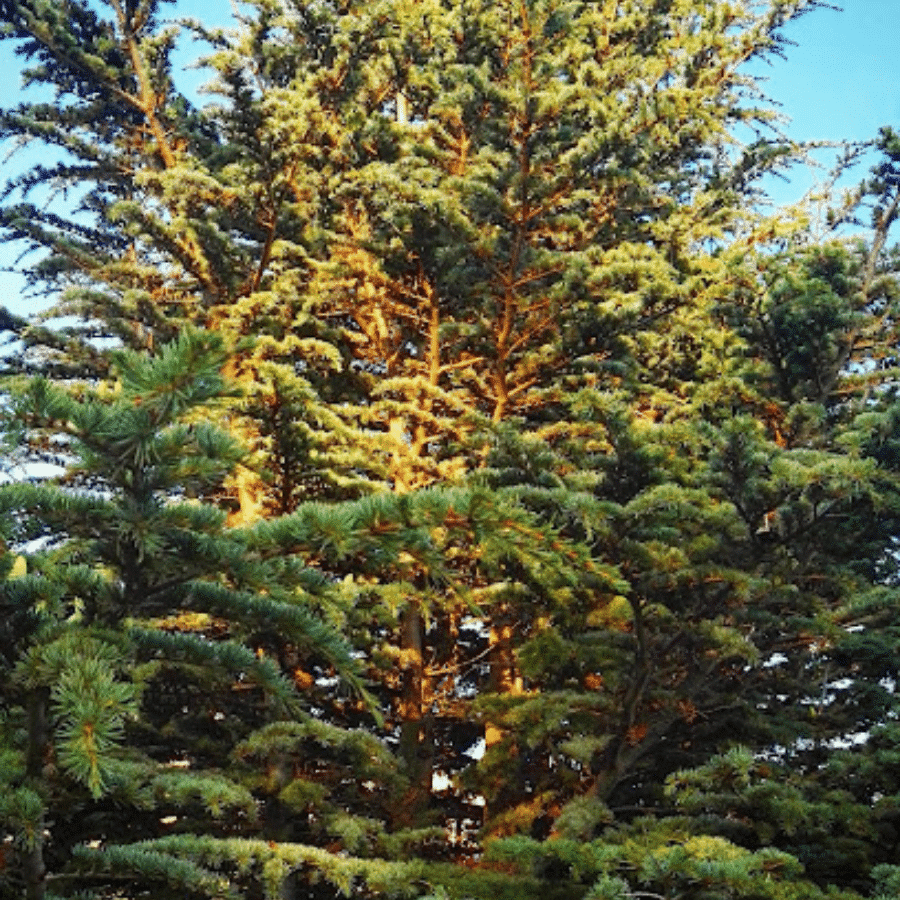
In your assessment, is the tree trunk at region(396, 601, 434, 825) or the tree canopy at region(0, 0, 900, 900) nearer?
the tree canopy at region(0, 0, 900, 900)

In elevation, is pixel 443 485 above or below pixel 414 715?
above

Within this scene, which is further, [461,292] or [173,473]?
[461,292]

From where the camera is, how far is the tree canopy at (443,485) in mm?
2883

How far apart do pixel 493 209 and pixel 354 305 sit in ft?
8.25

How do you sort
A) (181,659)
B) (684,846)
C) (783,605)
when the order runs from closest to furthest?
(181,659) < (684,846) < (783,605)

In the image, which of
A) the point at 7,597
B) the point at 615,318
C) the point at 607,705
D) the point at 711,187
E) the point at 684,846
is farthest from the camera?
the point at 711,187

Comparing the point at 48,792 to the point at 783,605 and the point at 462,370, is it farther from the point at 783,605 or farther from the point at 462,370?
the point at 462,370

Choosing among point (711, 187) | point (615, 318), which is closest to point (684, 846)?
point (615, 318)

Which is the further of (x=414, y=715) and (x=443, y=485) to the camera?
(x=414, y=715)

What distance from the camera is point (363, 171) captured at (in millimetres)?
10102

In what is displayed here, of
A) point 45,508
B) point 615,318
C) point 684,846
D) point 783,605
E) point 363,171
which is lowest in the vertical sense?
point 684,846

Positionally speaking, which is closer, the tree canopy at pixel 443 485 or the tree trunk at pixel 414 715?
the tree canopy at pixel 443 485

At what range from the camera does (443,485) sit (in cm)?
664

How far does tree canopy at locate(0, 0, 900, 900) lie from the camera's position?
2883 millimetres
